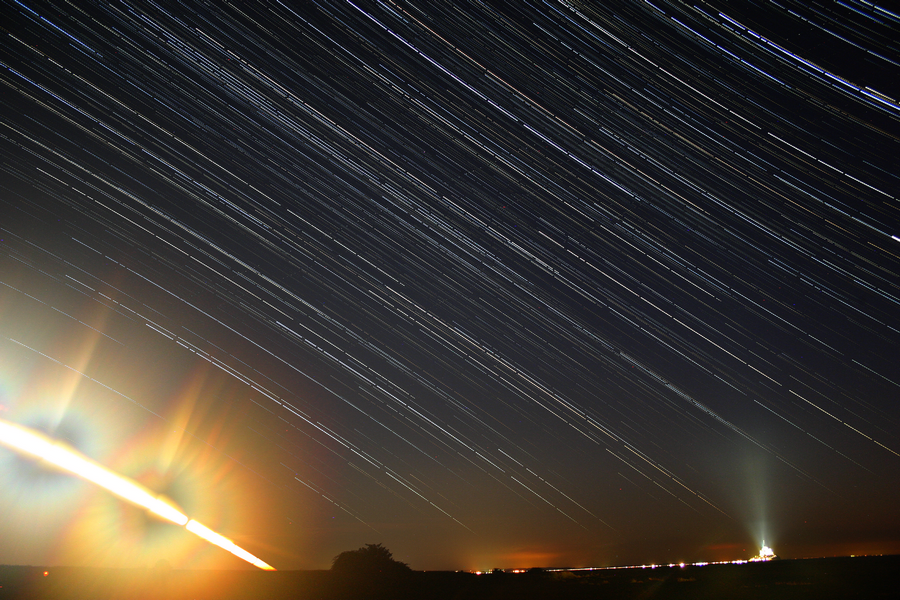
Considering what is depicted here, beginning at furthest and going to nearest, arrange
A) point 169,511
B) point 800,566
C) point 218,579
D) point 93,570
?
point 800,566 → point 218,579 → point 93,570 → point 169,511

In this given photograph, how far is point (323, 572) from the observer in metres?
17.0

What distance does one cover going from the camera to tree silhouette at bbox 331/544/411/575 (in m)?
18.5

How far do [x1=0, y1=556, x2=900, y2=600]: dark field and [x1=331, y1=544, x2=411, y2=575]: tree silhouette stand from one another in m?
A: 0.92

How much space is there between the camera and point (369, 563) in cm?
1928

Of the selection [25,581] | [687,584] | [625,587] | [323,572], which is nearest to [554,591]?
[625,587]

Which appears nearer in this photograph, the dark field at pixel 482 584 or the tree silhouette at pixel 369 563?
the dark field at pixel 482 584

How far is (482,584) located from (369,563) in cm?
515

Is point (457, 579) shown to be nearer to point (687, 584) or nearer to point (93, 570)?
point (687, 584)

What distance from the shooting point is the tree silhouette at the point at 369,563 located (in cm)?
1847

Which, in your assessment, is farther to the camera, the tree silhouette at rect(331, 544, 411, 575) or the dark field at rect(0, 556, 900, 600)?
the tree silhouette at rect(331, 544, 411, 575)

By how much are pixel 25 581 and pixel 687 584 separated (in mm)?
20682

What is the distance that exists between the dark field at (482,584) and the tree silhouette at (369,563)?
916 millimetres

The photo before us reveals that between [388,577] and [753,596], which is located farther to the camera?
[388,577]

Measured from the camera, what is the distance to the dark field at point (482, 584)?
12.8m
